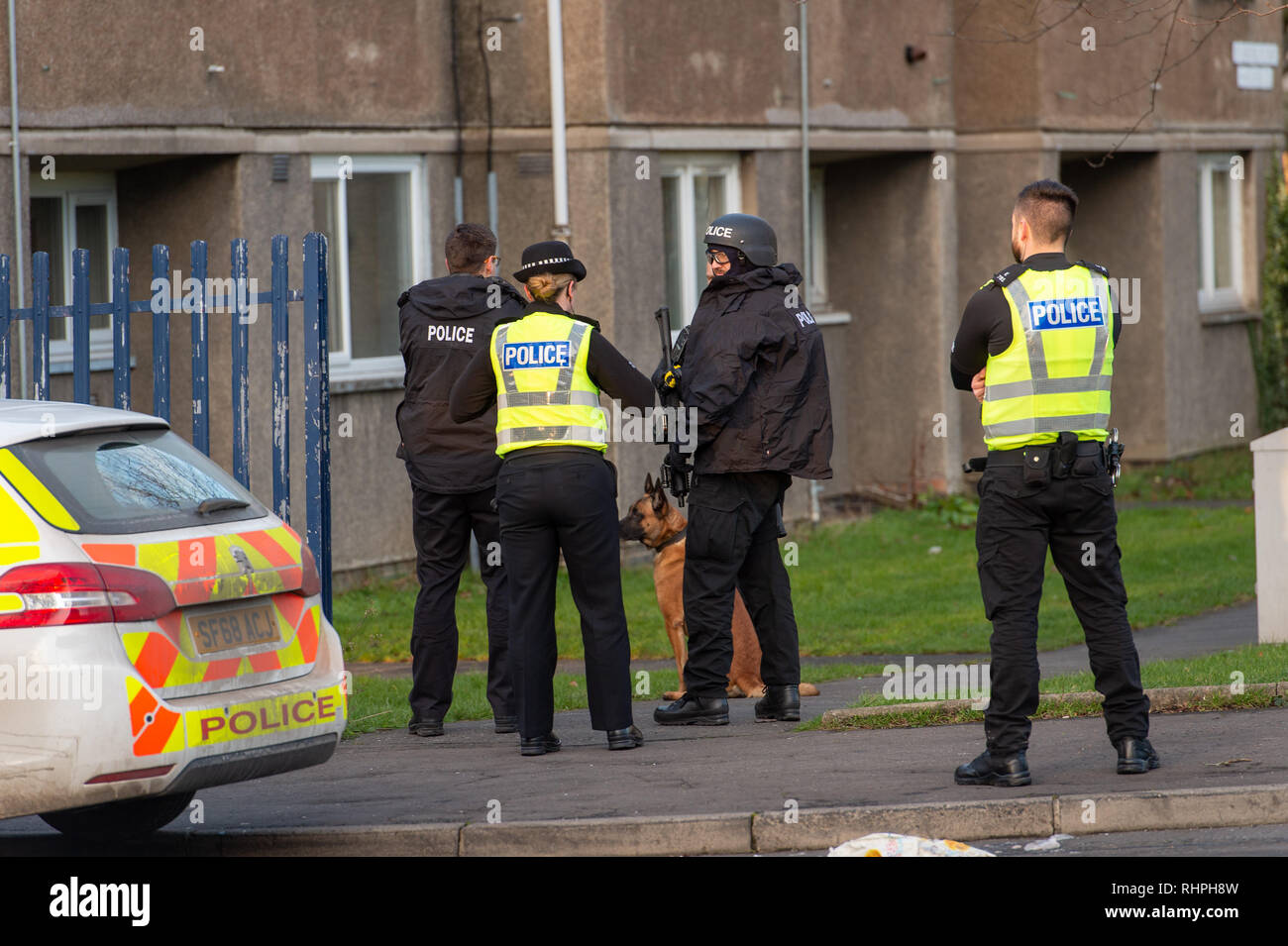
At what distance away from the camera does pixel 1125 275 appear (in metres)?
20.8

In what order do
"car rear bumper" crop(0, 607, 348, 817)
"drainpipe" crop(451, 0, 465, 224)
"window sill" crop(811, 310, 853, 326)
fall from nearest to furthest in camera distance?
"car rear bumper" crop(0, 607, 348, 817) → "drainpipe" crop(451, 0, 465, 224) → "window sill" crop(811, 310, 853, 326)

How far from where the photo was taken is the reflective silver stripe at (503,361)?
8.01 m

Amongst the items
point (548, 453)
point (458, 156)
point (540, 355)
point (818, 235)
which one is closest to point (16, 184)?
point (458, 156)

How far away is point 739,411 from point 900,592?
5.82 meters

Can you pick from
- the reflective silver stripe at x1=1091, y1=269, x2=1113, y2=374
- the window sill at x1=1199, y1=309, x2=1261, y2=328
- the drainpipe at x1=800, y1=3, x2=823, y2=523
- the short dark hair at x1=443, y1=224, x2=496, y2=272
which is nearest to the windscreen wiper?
the short dark hair at x1=443, y1=224, x2=496, y2=272

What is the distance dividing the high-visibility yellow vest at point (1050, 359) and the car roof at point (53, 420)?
3093 mm

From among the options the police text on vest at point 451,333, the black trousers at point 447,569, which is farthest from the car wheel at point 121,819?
the police text on vest at point 451,333

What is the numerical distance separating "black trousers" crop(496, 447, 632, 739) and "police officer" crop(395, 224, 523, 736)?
1.63 feet

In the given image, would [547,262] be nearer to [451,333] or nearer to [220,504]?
[451,333]

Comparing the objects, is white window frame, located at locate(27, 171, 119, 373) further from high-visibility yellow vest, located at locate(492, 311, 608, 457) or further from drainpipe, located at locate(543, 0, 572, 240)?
high-visibility yellow vest, located at locate(492, 311, 608, 457)

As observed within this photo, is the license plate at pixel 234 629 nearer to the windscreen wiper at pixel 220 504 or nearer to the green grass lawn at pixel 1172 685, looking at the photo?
the windscreen wiper at pixel 220 504

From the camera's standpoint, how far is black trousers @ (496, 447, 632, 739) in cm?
801
